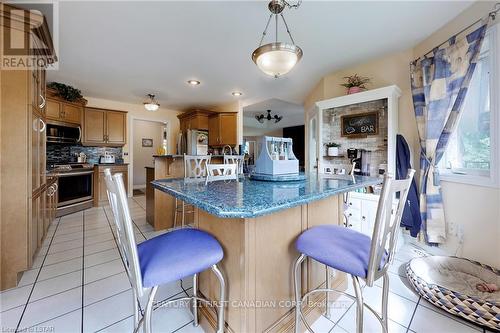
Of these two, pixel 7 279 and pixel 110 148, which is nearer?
pixel 7 279

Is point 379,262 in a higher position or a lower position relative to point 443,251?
higher

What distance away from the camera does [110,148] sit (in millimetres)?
5074

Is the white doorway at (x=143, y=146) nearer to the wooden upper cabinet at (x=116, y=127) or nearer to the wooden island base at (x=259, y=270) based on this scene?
the wooden upper cabinet at (x=116, y=127)

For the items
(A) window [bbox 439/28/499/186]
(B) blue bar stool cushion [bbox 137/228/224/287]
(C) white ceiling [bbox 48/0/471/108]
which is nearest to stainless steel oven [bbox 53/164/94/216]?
(C) white ceiling [bbox 48/0/471/108]

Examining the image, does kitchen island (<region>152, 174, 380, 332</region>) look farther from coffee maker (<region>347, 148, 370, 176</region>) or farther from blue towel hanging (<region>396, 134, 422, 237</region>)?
coffee maker (<region>347, 148, 370, 176</region>)

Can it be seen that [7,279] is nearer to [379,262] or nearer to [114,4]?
[114,4]

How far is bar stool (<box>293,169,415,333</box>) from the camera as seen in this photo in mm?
813

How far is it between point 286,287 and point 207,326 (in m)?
0.55

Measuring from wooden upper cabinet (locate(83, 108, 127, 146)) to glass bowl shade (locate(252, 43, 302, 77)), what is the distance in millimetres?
4592

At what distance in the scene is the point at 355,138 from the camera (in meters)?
3.02

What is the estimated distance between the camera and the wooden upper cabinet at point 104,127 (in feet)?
14.7

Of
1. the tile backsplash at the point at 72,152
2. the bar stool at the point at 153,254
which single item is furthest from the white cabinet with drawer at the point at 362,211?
the tile backsplash at the point at 72,152

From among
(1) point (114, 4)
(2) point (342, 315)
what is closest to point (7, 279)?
(1) point (114, 4)

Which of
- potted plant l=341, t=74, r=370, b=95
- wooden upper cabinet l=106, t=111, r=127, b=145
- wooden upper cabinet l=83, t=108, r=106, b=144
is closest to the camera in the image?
potted plant l=341, t=74, r=370, b=95
